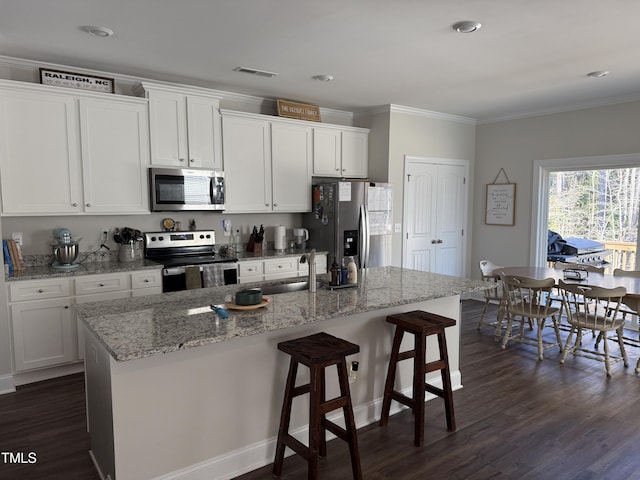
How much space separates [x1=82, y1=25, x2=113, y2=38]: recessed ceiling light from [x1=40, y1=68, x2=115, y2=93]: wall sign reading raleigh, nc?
885 mm

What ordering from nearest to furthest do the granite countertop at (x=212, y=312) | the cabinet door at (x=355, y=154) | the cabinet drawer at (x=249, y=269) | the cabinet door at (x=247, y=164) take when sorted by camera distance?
the granite countertop at (x=212, y=312)
the cabinet drawer at (x=249, y=269)
the cabinet door at (x=247, y=164)
the cabinet door at (x=355, y=154)

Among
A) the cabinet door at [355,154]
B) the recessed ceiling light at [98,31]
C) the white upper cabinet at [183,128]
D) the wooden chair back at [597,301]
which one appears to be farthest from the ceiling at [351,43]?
the wooden chair back at [597,301]

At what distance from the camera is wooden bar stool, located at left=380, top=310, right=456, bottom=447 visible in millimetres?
2725

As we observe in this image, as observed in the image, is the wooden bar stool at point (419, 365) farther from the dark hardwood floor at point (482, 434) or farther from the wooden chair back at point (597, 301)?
the wooden chair back at point (597, 301)

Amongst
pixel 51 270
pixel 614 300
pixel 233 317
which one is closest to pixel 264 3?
pixel 233 317

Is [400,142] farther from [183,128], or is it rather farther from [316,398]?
[316,398]

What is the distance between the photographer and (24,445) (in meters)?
2.72

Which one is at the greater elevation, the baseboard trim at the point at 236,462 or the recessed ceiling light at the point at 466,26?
the recessed ceiling light at the point at 466,26

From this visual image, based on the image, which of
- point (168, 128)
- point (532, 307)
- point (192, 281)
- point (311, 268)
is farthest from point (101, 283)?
point (532, 307)

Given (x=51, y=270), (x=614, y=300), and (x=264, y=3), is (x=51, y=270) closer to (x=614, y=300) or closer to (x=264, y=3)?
(x=264, y=3)

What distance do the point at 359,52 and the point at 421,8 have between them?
874mm

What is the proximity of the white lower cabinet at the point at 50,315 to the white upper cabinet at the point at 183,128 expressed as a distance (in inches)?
48.4

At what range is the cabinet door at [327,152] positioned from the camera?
5297mm

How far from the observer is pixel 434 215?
20.2 ft
